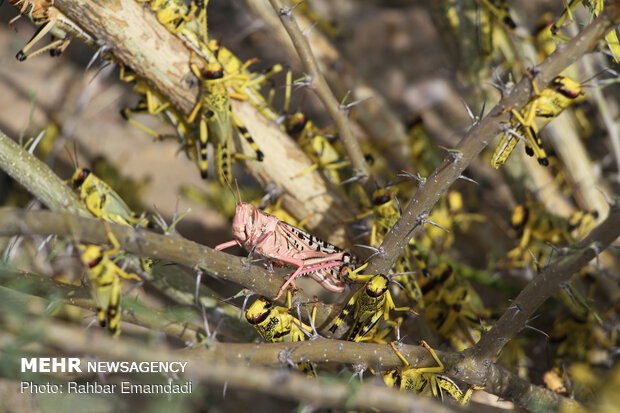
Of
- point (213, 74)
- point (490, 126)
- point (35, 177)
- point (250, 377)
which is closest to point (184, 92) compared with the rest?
point (213, 74)

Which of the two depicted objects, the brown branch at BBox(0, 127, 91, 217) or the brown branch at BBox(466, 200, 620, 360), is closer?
the brown branch at BBox(466, 200, 620, 360)

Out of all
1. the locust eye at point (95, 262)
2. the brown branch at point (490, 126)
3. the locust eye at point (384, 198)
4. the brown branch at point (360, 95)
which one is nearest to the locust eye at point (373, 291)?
the brown branch at point (490, 126)

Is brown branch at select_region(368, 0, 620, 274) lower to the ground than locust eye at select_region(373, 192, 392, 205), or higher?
higher

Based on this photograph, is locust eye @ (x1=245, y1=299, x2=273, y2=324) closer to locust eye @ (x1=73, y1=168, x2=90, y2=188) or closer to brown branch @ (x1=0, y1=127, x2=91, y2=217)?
brown branch @ (x1=0, y1=127, x2=91, y2=217)

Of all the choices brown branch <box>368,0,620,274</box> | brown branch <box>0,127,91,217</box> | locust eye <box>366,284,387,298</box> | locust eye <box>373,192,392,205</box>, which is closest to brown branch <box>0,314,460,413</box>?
locust eye <box>366,284,387,298</box>

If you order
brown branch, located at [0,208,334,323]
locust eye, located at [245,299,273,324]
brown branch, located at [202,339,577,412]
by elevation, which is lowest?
brown branch, located at [202,339,577,412]

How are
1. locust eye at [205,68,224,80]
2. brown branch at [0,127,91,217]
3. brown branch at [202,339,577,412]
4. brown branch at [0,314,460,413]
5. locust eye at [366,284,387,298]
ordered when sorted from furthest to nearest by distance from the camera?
1. locust eye at [205,68,224,80]
2. brown branch at [0,127,91,217]
3. locust eye at [366,284,387,298]
4. brown branch at [202,339,577,412]
5. brown branch at [0,314,460,413]

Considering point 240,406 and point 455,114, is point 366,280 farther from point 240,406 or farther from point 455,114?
point 455,114

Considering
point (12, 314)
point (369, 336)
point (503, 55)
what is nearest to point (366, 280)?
point (369, 336)
